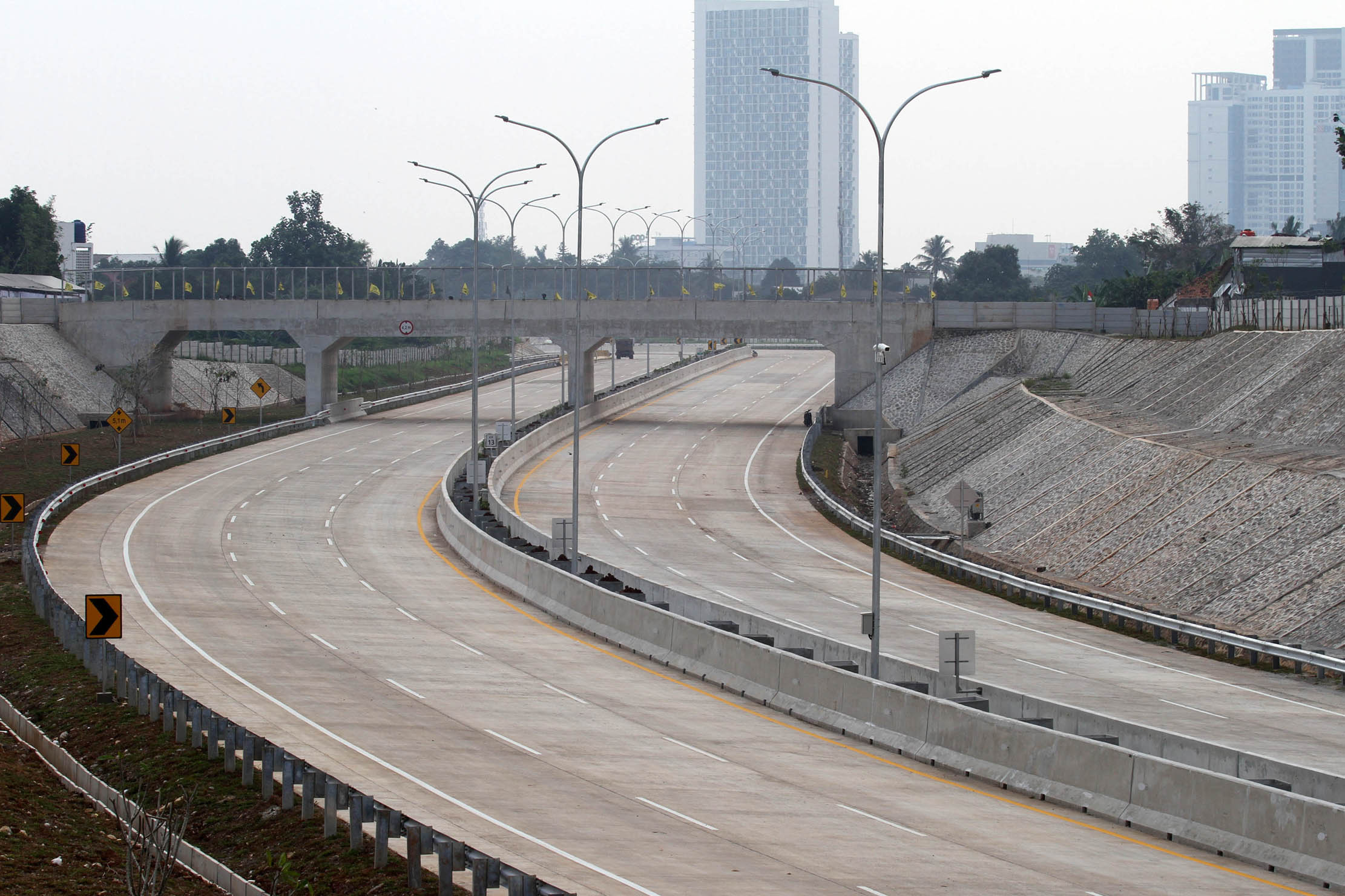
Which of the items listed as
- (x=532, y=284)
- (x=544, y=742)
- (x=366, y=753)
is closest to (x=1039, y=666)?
(x=544, y=742)

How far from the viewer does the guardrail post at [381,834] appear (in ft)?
56.9

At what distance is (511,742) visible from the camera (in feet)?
81.3

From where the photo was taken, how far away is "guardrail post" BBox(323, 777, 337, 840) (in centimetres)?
1889

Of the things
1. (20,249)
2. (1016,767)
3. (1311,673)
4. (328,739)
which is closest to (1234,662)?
(1311,673)

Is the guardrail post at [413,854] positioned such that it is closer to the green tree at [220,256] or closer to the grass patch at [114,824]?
the grass patch at [114,824]

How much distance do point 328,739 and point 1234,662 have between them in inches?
818

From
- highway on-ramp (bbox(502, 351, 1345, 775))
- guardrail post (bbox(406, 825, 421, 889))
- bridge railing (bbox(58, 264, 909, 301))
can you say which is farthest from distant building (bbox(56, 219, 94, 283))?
guardrail post (bbox(406, 825, 421, 889))

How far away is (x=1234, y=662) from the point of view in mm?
35312

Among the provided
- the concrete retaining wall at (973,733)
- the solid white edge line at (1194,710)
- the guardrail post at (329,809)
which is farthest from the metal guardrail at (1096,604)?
the guardrail post at (329,809)

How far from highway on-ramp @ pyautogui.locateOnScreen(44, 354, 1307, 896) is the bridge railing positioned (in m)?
41.5

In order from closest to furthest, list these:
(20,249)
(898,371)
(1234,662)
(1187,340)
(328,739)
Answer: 1. (328,739)
2. (1234,662)
3. (1187,340)
4. (898,371)
5. (20,249)

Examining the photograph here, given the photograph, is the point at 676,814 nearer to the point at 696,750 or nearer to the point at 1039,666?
the point at 696,750

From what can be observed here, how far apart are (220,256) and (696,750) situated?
142 m

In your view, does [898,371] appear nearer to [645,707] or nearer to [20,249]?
[645,707]
